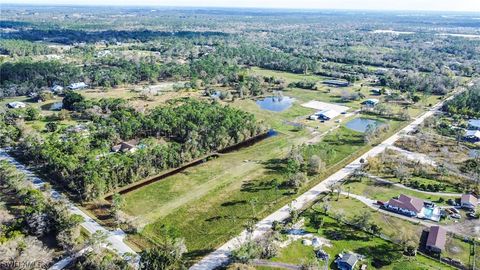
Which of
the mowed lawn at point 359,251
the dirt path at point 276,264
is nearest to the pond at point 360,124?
the mowed lawn at point 359,251

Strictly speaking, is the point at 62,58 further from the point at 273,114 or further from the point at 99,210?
the point at 99,210

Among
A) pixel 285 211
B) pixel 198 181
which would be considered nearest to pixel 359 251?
pixel 285 211

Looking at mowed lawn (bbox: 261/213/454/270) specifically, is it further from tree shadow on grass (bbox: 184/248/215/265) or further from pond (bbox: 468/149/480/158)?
pond (bbox: 468/149/480/158)

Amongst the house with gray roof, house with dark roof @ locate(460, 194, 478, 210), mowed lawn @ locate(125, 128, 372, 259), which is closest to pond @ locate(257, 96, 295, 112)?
mowed lawn @ locate(125, 128, 372, 259)

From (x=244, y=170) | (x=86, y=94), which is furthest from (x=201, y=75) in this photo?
(x=244, y=170)

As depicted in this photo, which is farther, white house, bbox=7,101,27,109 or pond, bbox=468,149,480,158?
white house, bbox=7,101,27,109

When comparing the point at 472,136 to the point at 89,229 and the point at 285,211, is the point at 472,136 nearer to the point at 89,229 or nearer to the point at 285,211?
the point at 285,211

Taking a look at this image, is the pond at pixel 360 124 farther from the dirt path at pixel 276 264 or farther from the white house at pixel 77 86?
the white house at pixel 77 86
